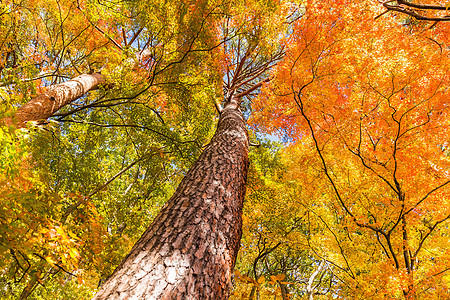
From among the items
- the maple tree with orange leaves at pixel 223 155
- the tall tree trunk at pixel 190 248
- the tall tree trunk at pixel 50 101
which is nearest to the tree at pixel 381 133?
the maple tree with orange leaves at pixel 223 155

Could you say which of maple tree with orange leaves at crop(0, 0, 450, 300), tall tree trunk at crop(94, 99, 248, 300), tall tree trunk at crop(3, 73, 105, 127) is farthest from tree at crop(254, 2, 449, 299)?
tall tree trunk at crop(3, 73, 105, 127)

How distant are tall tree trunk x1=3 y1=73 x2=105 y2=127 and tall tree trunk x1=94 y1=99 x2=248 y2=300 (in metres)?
2.89

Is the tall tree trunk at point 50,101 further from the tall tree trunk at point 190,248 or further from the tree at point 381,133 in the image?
the tree at point 381,133

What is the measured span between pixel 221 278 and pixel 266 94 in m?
7.69

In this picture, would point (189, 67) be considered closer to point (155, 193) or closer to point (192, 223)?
point (192, 223)

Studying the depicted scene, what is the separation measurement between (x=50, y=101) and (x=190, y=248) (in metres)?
4.44

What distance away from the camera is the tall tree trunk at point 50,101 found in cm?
361

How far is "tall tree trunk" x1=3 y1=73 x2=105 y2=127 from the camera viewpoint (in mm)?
3613

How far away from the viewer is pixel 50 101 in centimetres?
416

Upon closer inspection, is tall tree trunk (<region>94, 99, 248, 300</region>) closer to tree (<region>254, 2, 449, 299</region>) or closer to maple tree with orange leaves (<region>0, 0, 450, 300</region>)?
maple tree with orange leaves (<region>0, 0, 450, 300</region>)

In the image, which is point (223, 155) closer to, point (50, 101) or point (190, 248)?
point (190, 248)

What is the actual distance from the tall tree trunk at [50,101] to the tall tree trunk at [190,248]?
2.89 metres

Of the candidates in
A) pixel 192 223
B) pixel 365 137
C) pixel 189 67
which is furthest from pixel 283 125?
pixel 192 223

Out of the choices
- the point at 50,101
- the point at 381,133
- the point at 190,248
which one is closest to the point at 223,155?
the point at 190,248
